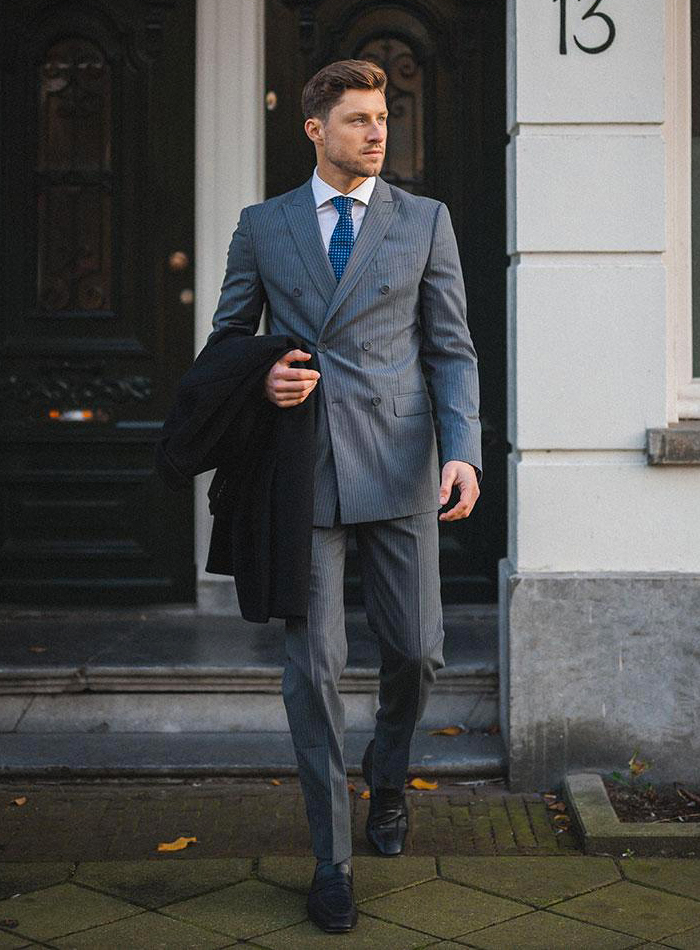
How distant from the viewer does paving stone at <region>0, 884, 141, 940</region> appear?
12.1ft

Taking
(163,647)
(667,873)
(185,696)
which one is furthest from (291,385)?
(163,647)

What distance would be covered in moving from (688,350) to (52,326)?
9.22 ft

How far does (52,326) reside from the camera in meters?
6.41

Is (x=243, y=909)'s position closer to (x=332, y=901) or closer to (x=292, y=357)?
(x=332, y=901)

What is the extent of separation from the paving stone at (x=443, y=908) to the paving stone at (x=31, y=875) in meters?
0.91

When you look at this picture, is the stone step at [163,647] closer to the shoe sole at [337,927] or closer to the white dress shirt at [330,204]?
the shoe sole at [337,927]

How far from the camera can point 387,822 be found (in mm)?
4266

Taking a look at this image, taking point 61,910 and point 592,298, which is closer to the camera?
point 61,910

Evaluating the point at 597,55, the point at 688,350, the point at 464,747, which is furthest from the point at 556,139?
the point at 464,747

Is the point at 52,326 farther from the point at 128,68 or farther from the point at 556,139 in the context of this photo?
the point at 556,139

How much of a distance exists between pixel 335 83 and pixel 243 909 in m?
2.19

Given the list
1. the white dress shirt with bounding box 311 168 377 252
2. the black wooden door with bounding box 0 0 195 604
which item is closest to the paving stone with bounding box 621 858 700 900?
the white dress shirt with bounding box 311 168 377 252

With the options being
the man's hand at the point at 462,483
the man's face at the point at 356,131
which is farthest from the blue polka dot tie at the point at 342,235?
the man's hand at the point at 462,483

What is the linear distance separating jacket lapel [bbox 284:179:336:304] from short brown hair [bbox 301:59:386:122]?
23cm
